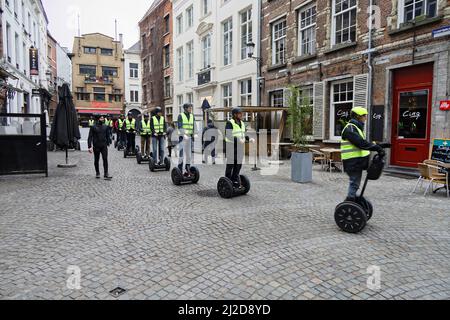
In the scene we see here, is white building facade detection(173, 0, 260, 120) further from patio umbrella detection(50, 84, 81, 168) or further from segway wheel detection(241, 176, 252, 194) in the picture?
segway wheel detection(241, 176, 252, 194)

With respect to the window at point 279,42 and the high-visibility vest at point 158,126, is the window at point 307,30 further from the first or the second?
the high-visibility vest at point 158,126

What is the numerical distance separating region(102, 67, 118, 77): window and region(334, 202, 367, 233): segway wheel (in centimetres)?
5860

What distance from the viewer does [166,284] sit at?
3.42 m

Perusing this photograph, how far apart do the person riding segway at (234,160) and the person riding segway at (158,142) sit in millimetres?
4203

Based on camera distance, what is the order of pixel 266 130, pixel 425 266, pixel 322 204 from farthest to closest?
pixel 266 130, pixel 322 204, pixel 425 266

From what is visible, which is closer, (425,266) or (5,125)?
(425,266)

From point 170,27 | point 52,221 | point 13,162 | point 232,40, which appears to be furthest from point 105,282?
point 170,27

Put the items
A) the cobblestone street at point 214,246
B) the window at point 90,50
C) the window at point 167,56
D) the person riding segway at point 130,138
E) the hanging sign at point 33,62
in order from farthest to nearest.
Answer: the window at point 90,50 < the window at point 167,56 < the hanging sign at point 33,62 < the person riding segway at point 130,138 < the cobblestone street at point 214,246

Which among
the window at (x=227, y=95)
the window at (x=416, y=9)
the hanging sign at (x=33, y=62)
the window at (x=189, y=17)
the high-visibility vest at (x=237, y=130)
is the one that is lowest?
the high-visibility vest at (x=237, y=130)

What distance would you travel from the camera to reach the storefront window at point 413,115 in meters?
10.3

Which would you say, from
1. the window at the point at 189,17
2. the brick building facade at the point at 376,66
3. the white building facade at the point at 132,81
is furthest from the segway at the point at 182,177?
the white building facade at the point at 132,81
